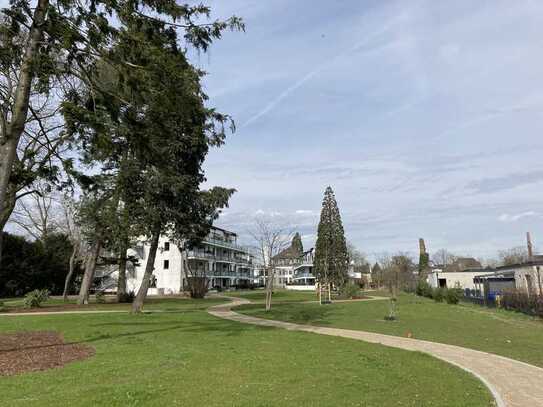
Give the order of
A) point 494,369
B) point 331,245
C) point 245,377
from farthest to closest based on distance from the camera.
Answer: point 331,245, point 494,369, point 245,377

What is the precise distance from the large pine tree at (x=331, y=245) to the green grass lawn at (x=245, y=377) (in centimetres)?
4548

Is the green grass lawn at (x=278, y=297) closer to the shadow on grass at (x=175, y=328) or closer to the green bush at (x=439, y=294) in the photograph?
the green bush at (x=439, y=294)

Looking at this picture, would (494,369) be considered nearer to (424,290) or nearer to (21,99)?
(21,99)

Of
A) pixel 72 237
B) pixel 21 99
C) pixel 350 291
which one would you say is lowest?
pixel 350 291

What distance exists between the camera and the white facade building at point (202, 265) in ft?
210

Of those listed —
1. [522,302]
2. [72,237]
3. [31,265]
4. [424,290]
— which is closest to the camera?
[522,302]

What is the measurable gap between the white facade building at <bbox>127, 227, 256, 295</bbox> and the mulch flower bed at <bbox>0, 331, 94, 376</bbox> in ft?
110

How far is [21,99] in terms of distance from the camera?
9969mm

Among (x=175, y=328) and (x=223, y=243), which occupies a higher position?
(x=223, y=243)

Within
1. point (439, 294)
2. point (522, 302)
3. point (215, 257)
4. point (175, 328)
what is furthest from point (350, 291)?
point (215, 257)

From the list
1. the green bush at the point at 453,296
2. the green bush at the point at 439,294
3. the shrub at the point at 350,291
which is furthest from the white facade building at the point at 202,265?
Answer: the green bush at the point at 453,296

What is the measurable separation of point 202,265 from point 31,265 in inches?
1024

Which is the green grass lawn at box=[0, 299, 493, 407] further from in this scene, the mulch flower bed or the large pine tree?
the large pine tree

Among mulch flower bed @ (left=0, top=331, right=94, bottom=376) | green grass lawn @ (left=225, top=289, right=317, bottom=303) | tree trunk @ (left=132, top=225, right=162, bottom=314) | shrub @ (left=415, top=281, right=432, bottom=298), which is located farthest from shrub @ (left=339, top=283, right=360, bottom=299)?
mulch flower bed @ (left=0, top=331, right=94, bottom=376)
